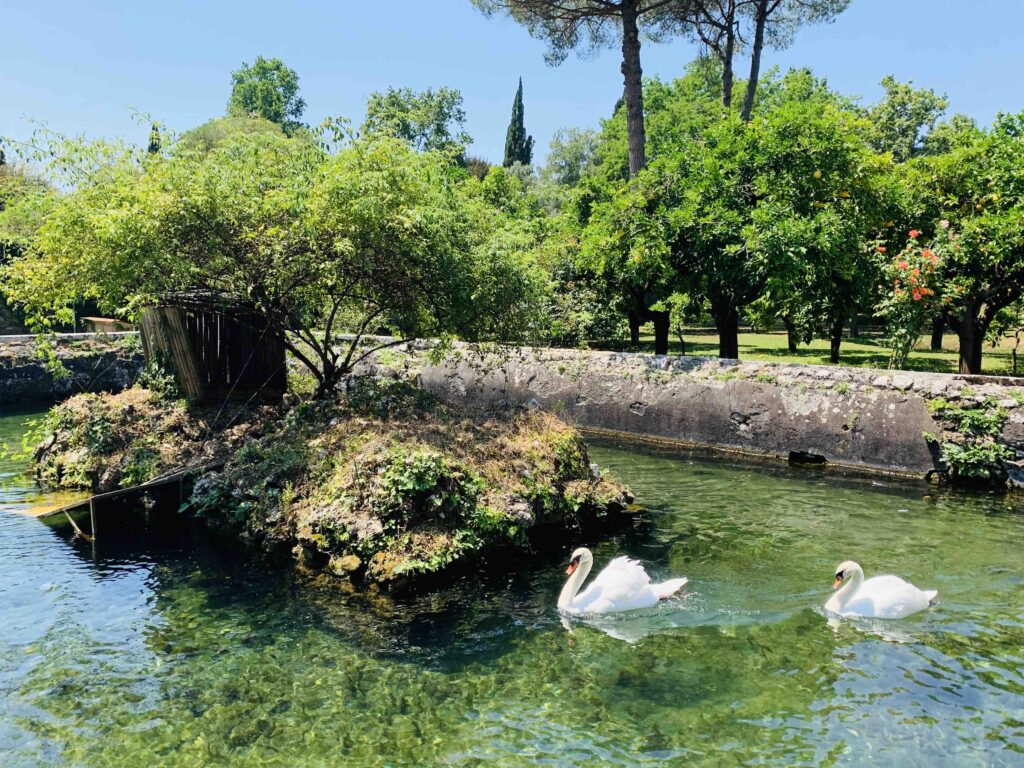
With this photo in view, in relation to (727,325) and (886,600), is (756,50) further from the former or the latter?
(886,600)

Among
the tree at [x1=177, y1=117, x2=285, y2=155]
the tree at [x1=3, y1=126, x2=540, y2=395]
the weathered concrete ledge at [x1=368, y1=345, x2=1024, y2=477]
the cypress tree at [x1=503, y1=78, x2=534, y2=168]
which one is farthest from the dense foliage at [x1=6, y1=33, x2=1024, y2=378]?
the cypress tree at [x1=503, y1=78, x2=534, y2=168]

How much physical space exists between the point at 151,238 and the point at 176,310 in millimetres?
3683

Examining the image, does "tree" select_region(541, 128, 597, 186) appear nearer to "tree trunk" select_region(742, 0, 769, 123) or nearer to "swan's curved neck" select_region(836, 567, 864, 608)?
"tree trunk" select_region(742, 0, 769, 123)

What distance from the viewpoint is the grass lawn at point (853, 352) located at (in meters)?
23.0

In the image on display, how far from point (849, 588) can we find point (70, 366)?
21.6 metres

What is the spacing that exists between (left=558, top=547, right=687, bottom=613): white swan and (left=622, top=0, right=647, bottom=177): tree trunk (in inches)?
665

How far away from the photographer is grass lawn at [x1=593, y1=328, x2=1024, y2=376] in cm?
2303

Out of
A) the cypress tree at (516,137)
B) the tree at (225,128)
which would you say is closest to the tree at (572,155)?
the cypress tree at (516,137)

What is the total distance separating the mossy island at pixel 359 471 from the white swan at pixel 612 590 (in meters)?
1.44

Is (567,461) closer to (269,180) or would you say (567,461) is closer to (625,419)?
(269,180)

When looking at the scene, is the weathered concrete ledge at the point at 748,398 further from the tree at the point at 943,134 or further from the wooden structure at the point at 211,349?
the tree at the point at 943,134

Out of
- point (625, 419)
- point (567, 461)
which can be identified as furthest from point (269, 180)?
point (625, 419)

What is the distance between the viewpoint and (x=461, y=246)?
12.2m

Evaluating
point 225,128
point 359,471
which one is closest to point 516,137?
point 225,128
